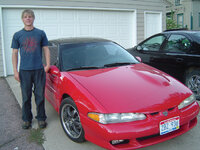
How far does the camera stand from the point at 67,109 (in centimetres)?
320

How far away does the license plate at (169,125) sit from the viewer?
2.51 metres

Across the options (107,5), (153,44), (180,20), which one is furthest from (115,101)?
(180,20)

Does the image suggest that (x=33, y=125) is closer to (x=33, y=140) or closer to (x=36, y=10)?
(x=33, y=140)

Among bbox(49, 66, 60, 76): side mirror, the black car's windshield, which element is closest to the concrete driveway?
bbox(49, 66, 60, 76): side mirror

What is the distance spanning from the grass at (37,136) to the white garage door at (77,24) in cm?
476

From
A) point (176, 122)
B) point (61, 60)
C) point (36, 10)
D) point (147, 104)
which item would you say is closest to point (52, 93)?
point (61, 60)

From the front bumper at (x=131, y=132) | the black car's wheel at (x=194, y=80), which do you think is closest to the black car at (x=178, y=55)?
the black car's wheel at (x=194, y=80)

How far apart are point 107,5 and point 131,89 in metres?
7.20

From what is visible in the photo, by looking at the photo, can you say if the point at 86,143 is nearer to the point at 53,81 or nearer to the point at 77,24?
the point at 53,81

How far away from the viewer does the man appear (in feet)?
10.8

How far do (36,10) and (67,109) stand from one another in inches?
230

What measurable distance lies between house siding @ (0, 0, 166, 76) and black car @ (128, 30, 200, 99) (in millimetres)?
4156

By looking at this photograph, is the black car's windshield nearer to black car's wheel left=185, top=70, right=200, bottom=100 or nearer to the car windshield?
black car's wheel left=185, top=70, right=200, bottom=100

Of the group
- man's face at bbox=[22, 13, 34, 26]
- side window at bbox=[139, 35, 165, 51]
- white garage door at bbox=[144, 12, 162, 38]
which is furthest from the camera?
white garage door at bbox=[144, 12, 162, 38]
